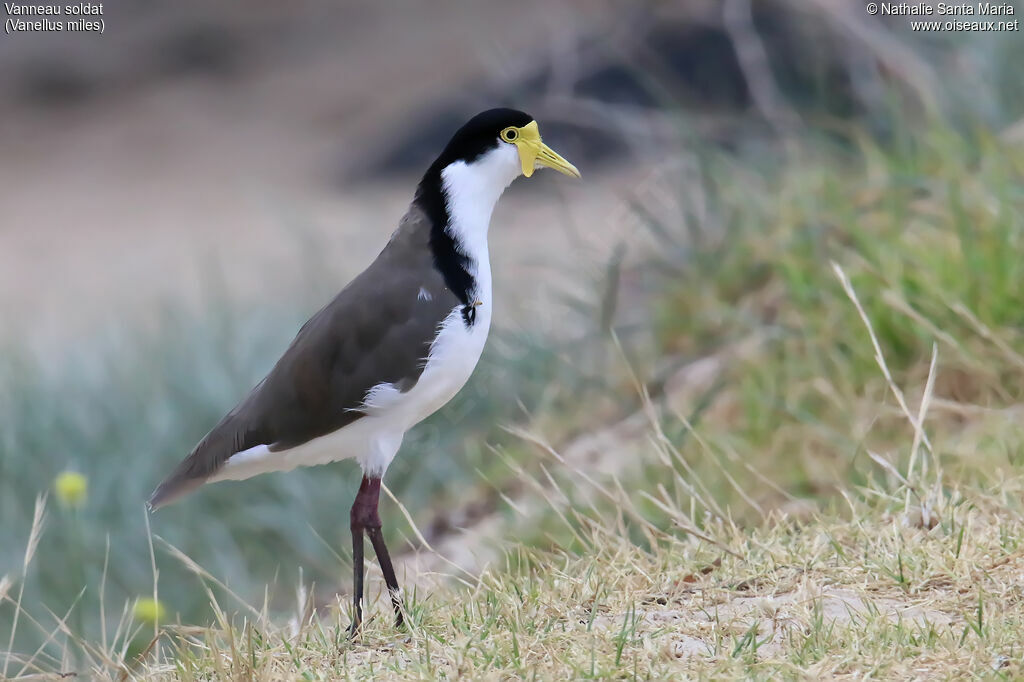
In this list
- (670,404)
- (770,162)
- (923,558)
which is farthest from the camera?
(770,162)

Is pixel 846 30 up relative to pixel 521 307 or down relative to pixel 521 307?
up

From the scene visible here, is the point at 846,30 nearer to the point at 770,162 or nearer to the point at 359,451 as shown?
the point at 770,162

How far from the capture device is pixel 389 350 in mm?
2764

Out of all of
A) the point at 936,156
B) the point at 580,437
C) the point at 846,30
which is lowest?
the point at 580,437

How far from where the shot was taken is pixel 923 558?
2.66 m

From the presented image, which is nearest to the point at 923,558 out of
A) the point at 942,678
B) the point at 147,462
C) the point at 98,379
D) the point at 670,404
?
the point at 942,678

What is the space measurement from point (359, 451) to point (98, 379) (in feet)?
10.2

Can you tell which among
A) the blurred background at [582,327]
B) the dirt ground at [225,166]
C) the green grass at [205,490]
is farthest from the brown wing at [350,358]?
the dirt ground at [225,166]

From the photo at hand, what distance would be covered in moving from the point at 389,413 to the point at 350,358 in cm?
14

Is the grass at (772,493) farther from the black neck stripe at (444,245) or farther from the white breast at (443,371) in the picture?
the black neck stripe at (444,245)

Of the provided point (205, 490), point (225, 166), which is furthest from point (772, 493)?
point (225, 166)

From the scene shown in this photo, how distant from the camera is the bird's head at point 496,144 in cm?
286

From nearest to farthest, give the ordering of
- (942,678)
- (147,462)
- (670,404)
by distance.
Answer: (942,678)
(670,404)
(147,462)

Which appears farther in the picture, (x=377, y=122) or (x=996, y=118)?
(x=377, y=122)
